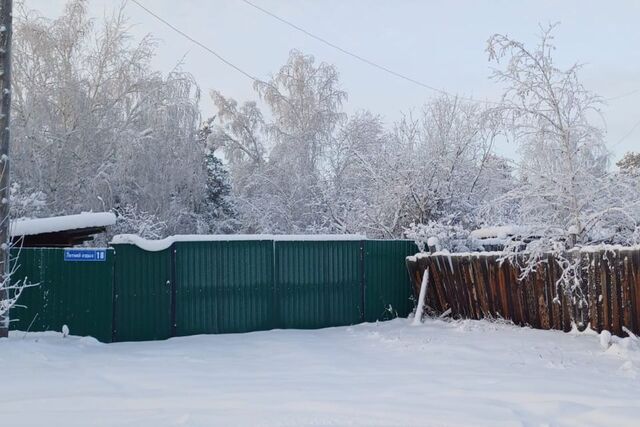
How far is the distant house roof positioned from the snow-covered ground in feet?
5.89

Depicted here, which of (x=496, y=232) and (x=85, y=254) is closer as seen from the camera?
(x=85, y=254)

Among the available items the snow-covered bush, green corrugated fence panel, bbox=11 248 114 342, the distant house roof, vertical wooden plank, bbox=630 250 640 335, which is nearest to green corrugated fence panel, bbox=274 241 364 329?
the snow-covered bush

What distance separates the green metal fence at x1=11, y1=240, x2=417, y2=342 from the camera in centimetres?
1035

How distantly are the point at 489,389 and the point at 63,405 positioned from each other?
426 centimetres

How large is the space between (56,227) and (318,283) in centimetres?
483

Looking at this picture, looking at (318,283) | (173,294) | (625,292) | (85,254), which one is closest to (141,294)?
(173,294)

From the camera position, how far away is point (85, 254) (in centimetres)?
1040

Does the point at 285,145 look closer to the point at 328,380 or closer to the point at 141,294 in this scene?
the point at 141,294

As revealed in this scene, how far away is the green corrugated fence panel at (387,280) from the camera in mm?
13062

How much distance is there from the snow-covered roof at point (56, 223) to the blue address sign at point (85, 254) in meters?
0.87

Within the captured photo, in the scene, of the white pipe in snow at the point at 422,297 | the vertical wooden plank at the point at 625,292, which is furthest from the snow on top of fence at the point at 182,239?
the vertical wooden plank at the point at 625,292

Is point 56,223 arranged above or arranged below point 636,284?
above

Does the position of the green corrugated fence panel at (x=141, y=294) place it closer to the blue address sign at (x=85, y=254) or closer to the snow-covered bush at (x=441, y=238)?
the blue address sign at (x=85, y=254)

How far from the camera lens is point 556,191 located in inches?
418
